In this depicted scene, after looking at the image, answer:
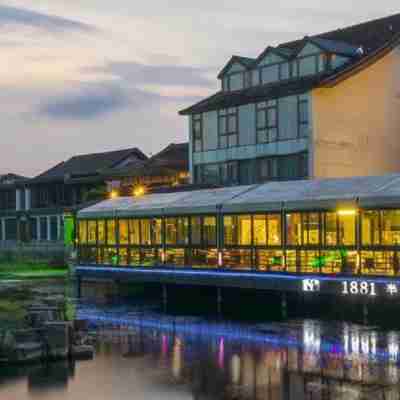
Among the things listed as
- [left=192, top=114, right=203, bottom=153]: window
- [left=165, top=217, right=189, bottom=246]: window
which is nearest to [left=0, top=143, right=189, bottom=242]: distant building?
[left=192, top=114, right=203, bottom=153]: window

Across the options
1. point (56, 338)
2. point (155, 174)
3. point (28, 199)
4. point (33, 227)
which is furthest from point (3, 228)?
point (56, 338)

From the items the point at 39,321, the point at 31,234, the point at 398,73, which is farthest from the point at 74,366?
the point at 31,234

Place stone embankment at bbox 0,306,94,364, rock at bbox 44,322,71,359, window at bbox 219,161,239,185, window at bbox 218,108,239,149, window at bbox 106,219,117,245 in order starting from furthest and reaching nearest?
window at bbox 219,161,239,185 → window at bbox 218,108,239,149 → window at bbox 106,219,117,245 → rock at bbox 44,322,71,359 → stone embankment at bbox 0,306,94,364

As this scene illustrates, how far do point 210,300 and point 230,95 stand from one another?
21.8 m

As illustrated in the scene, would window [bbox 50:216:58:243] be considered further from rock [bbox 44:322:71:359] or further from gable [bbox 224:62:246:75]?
rock [bbox 44:322:71:359]

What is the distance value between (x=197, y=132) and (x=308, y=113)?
11.4 meters

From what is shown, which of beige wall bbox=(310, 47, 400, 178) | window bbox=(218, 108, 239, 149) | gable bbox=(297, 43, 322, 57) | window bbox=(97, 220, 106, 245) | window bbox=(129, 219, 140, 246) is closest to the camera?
window bbox=(129, 219, 140, 246)

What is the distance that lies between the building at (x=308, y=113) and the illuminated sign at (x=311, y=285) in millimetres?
19630

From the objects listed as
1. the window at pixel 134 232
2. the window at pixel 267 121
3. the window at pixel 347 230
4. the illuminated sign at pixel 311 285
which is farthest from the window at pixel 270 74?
the illuminated sign at pixel 311 285

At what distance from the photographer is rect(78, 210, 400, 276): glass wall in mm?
38875

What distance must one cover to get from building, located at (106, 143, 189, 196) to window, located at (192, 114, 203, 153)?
6.09m

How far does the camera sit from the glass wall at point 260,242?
3888 centimetres

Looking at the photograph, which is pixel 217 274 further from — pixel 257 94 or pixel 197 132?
pixel 197 132

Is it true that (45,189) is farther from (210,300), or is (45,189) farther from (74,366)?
(74,366)
